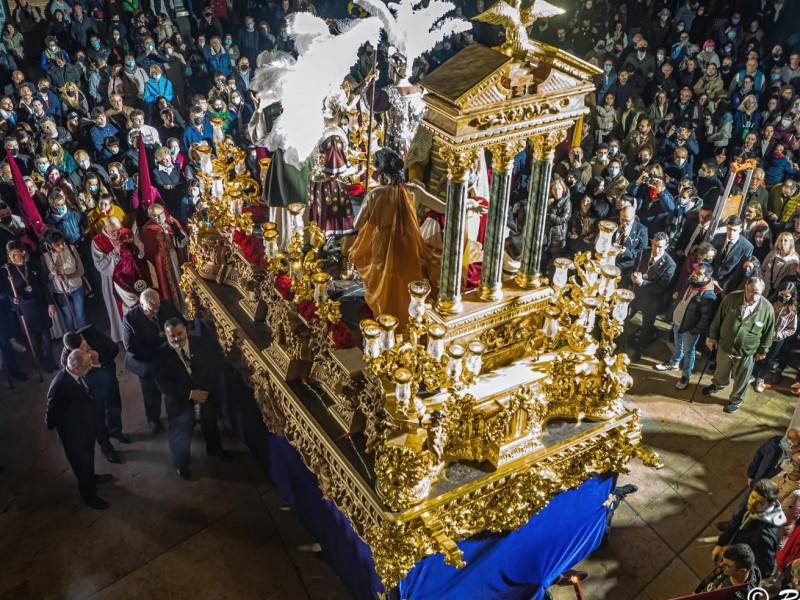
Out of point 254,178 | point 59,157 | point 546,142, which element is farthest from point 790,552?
point 59,157

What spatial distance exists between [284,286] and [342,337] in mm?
1010

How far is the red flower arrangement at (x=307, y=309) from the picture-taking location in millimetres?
6227

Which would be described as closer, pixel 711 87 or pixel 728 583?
pixel 728 583

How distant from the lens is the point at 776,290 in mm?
8797

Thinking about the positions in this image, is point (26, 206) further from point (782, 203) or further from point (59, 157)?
point (782, 203)

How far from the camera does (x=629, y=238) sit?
30.4 feet

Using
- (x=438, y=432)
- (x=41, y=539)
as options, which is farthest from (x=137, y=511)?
(x=438, y=432)

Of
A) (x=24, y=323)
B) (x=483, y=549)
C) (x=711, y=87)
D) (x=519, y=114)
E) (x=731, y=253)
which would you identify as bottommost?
(x=483, y=549)

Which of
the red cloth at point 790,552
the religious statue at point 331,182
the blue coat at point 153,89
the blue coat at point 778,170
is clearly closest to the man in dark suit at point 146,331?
the religious statue at point 331,182

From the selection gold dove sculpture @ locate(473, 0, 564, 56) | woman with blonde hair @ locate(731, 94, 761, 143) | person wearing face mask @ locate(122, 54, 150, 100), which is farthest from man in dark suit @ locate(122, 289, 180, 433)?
woman with blonde hair @ locate(731, 94, 761, 143)

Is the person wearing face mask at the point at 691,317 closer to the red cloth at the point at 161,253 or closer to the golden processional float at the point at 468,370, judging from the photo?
the golden processional float at the point at 468,370

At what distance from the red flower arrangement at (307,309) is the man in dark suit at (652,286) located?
4.45 meters

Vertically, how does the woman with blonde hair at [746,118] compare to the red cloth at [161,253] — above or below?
above

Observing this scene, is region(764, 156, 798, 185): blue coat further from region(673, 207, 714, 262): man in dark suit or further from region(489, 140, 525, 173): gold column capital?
region(489, 140, 525, 173): gold column capital
